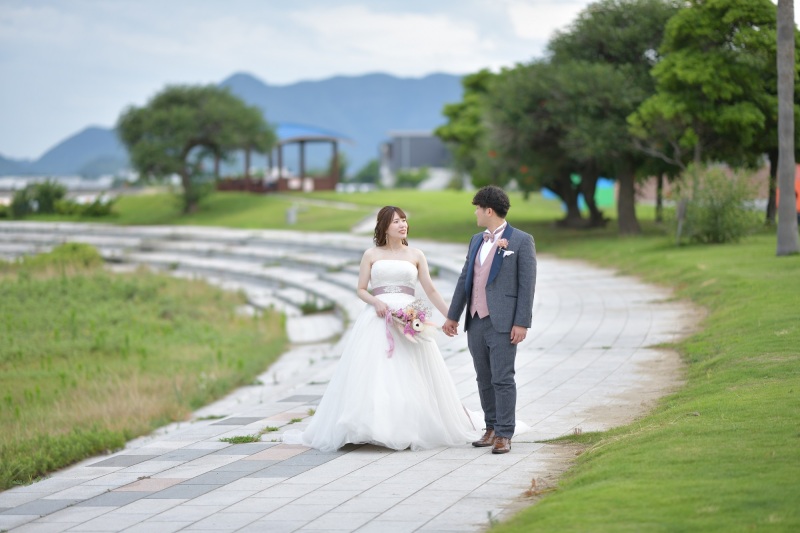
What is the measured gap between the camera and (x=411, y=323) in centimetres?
866

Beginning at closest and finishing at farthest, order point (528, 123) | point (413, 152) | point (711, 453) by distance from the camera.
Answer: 1. point (711, 453)
2. point (528, 123)
3. point (413, 152)

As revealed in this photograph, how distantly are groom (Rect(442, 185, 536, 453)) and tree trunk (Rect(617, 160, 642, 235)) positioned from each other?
24.7m

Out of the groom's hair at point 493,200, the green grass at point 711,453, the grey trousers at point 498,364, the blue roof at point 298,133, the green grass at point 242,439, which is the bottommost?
the green grass at point 242,439

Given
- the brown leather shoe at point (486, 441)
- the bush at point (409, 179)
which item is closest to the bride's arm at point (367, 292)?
the brown leather shoe at point (486, 441)

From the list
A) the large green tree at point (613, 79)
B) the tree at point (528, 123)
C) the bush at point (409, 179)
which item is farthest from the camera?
the bush at point (409, 179)

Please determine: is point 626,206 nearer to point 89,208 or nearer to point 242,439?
point 242,439

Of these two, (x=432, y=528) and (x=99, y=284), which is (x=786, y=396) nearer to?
(x=432, y=528)

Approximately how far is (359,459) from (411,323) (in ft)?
3.63

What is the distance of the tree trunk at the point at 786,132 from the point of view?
830 inches

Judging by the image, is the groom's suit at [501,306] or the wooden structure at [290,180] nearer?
the groom's suit at [501,306]

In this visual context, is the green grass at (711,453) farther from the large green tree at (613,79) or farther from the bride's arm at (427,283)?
the large green tree at (613,79)

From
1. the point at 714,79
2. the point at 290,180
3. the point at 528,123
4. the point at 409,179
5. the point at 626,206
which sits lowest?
the point at 626,206

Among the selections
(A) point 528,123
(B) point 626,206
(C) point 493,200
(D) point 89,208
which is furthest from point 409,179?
(C) point 493,200

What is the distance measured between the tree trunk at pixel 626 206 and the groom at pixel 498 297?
973 inches
